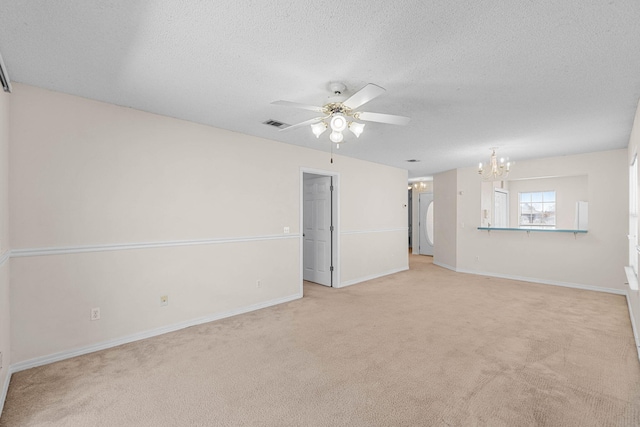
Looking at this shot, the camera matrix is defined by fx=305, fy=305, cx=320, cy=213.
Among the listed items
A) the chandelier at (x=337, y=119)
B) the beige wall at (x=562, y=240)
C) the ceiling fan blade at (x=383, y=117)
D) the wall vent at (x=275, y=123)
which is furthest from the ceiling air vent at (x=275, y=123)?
the beige wall at (x=562, y=240)

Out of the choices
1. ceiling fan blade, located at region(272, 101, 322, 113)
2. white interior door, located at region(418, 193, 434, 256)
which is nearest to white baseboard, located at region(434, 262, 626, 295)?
white interior door, located at region(418, 193, 434, 256)

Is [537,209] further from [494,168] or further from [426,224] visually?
[494,168]

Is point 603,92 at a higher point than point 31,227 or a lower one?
higher

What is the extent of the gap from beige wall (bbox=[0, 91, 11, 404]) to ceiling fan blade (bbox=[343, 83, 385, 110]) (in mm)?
2608

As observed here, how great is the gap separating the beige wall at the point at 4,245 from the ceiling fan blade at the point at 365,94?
103 inches

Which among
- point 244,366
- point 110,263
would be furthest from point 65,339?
point 244,366

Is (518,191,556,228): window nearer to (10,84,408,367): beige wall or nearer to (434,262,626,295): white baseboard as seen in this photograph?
(434,262,626,295): white baseboard

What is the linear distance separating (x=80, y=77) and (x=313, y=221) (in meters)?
4.12

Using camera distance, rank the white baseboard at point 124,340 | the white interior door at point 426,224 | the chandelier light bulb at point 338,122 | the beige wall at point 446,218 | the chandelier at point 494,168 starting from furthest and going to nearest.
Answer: the white interior door at point 426,224 → the beige wall at point 446,218 → the chandelier at point 494,168 → the white baseboard at point 124,340 → the chandelier light bulb at point 338,122

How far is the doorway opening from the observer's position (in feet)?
18.3

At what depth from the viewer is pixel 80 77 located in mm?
2498

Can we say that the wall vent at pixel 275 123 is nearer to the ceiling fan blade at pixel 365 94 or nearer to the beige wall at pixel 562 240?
the ceiling fan blade at pixel 365 94

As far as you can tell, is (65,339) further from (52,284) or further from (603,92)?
(603,92)

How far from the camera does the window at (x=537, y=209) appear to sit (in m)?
7.55
